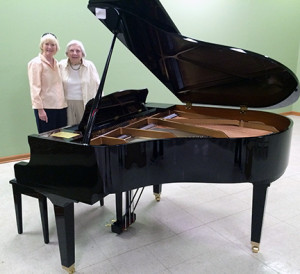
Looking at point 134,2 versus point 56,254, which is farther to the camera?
point 56,254

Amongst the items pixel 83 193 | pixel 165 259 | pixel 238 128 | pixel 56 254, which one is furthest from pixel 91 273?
pixel 238 128

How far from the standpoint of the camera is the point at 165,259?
77.3 inches

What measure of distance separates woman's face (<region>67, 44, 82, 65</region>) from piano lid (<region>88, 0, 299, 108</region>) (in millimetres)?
943

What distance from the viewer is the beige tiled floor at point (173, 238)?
190 cm

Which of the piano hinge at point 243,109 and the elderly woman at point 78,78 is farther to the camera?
the elderly woman at point 78,78

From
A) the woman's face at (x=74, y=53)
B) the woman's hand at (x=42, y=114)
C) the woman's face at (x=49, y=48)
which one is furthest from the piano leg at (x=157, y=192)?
the woman's face at (x=49, y=48)

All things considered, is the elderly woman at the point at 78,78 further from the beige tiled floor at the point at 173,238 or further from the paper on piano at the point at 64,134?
Answer: the paper on piano at the point at 64,134

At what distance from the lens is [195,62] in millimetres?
2098

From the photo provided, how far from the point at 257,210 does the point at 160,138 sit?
2.63 ft

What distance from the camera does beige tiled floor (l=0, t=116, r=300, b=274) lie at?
6.24ft

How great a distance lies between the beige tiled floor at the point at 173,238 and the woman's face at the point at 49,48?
57.4 inches

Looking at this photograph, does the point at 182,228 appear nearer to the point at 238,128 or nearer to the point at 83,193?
the point at 238,128

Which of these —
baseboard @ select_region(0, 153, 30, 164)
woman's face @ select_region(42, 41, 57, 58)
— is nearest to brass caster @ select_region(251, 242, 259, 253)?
woman's face @ select_region(42, 41, 57, 58)

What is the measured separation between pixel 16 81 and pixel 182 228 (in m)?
2.75
